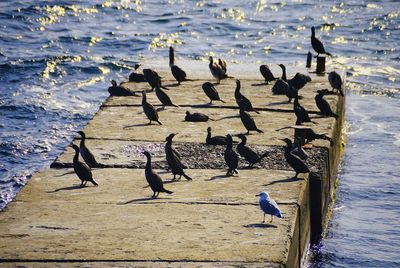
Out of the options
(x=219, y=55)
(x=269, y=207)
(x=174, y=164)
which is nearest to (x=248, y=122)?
(x=174, y=164)

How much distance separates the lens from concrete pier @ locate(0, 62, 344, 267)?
37.9ft

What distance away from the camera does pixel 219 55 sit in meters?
35.2

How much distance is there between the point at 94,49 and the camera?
1454 inches

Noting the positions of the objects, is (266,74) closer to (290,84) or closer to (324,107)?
(290,84)

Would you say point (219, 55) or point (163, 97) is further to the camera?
point (219, 55)

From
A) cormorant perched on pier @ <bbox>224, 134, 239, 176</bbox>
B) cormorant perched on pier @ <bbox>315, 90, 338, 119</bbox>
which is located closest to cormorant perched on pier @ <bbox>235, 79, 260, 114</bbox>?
cormorant perched on pier @ <bbox>315, 90, 338, 119</bbox>

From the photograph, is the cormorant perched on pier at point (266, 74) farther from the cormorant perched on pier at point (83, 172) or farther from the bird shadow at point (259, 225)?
the bird shadow at point (259, 225)

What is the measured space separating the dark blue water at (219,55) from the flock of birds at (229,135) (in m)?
1.78

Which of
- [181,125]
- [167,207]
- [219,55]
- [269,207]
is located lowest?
[219,55]

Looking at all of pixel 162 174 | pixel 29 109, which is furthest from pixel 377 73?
pixel 162 174

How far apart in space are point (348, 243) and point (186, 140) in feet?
11.4

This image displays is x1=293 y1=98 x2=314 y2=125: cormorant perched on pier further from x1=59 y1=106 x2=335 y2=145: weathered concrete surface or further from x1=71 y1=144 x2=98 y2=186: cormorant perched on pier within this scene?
x1=71 y1=144 x2=98 y2=186: cormorant perched on pier

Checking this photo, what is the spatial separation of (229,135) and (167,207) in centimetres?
276

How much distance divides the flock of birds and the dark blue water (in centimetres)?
178
